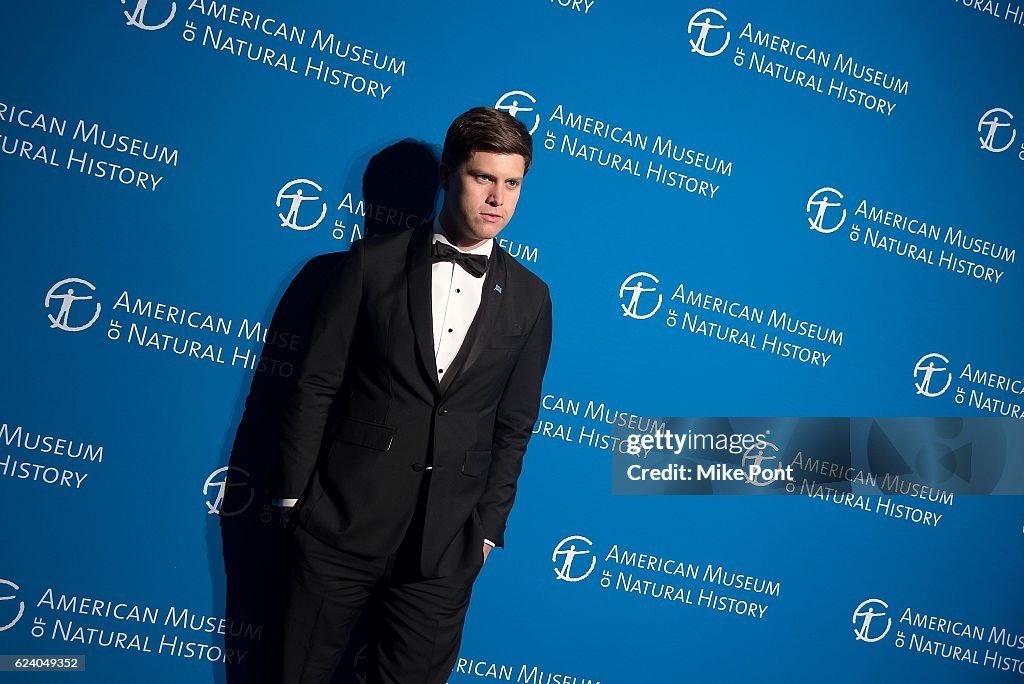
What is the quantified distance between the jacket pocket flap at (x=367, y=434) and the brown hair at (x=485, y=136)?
0.71 metres

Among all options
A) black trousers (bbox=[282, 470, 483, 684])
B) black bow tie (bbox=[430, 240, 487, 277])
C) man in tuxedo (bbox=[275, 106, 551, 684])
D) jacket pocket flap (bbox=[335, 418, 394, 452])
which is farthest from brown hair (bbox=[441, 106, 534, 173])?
black trousers (bbox=[282, 470, 483, 684])

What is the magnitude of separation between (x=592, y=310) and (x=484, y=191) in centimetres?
80

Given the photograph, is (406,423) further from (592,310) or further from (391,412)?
Result: (592,310)

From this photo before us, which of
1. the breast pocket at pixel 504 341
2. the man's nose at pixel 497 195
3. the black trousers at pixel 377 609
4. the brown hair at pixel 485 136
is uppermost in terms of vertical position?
the brown hair at pixel 485 136

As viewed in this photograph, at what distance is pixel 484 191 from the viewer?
2244 millimetres

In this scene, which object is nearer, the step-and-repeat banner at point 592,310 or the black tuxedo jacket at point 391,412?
the black tuxedo jacket at point 391,412

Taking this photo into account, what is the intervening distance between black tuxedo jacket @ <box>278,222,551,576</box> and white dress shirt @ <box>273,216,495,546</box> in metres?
0.02

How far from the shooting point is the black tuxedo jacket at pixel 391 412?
7.34 ft

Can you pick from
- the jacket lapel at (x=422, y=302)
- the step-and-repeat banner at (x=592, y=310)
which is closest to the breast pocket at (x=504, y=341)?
the jacket lapel at (x=422, y=302)

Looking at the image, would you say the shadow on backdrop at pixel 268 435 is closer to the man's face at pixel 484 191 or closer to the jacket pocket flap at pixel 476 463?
the man's face at pixel 484 191

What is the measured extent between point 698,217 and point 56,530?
2283 mm

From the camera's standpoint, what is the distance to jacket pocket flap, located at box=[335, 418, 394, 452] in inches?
88.0

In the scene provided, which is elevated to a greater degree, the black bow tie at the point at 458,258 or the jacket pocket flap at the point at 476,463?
the black bow tie at the point at 458,258

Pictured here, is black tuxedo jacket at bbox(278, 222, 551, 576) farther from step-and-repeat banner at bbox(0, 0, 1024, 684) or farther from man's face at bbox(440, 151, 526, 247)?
step-and-repeat banner at bbox(0, 0, 1024, 684)
